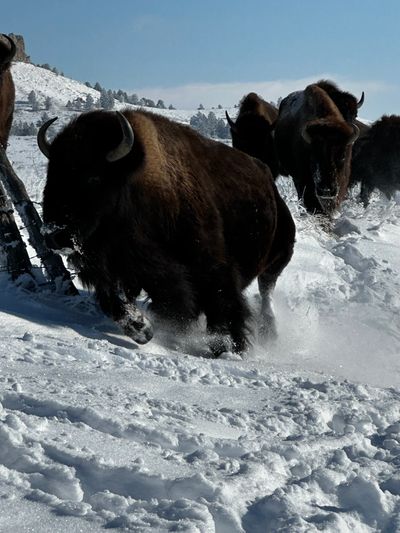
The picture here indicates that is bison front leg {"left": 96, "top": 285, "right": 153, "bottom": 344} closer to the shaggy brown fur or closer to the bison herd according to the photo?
the bison herd

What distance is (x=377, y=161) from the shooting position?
1628 cm

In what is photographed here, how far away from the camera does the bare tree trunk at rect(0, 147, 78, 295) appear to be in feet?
20.8

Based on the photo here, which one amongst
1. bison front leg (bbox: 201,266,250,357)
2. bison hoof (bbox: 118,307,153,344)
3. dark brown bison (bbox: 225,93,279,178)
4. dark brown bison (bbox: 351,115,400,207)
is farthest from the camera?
dark brown bison (bbox: 351,115,400,207)

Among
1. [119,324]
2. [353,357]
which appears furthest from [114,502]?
[353,357]

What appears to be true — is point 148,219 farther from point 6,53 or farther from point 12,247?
point 6,53

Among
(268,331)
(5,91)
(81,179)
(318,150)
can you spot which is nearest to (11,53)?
(5,91)

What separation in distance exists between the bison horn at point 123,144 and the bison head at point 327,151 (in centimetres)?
729

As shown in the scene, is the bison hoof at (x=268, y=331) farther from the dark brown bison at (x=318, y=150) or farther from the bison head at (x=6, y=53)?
the dark brown bison at (x=318, y=150)

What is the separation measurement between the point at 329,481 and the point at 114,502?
83 cm

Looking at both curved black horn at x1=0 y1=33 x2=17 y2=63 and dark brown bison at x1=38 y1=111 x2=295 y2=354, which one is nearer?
dark brown bison at x1=38 y1=111 x2=295 y2=354

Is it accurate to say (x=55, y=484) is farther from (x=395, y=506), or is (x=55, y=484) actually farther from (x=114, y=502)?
(x=395, y=506)

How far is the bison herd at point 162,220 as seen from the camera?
5.32 m

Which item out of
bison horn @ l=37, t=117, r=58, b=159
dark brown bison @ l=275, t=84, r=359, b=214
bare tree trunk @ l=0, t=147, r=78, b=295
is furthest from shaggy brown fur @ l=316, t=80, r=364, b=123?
bison horn @ l=37, t=117, r=58, b=159

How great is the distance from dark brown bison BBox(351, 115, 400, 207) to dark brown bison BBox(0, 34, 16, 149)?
9.18 meters
